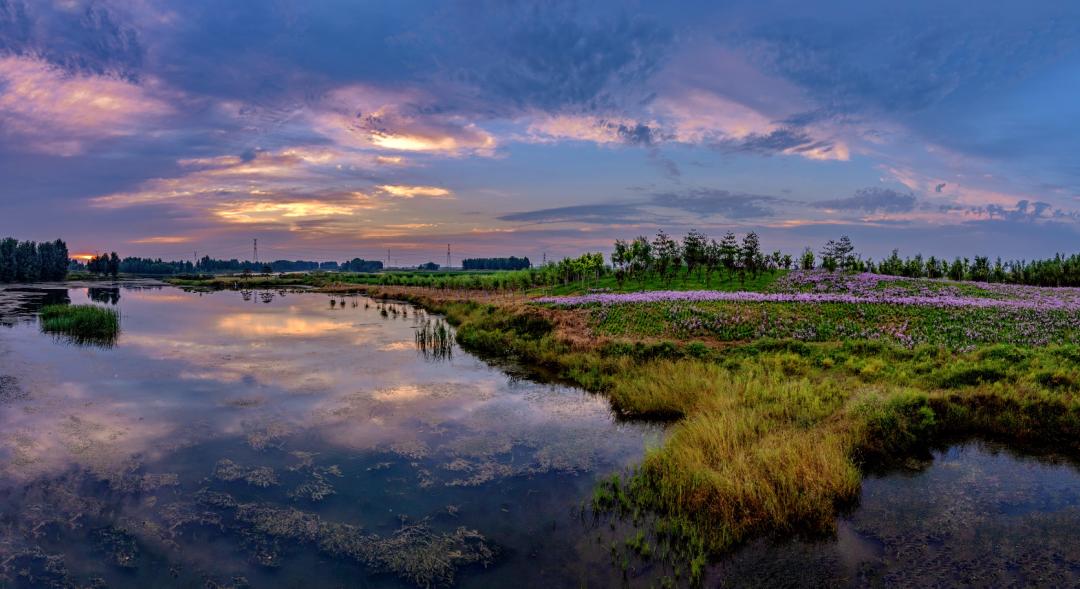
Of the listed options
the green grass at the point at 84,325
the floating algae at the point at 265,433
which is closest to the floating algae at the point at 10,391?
the floating algae at the point at 265,433

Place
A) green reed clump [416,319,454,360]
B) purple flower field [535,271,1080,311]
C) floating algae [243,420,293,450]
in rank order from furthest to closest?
1. purple flower field [535,271,1080,311]
2. green reed clump [416,319,454,360]
3. floating algae [243,420,293,450]

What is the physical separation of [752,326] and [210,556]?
84.3 ft

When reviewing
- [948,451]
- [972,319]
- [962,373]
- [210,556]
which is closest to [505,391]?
[210,556]

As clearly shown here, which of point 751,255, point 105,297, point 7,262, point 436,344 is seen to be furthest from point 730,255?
point 7,262

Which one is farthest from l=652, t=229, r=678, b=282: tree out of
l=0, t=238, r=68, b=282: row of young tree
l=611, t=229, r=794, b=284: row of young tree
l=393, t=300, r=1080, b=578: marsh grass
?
l=0, t=238, r=68, b=282: row of young tree

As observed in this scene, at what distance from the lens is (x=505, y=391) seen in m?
21.9

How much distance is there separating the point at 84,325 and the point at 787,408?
48.9 m

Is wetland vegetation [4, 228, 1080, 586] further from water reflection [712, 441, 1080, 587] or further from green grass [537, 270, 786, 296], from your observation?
green grass [537, 270, 786, 296]

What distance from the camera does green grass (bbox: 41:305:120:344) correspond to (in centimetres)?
3579

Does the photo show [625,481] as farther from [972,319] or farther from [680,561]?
[972,319]

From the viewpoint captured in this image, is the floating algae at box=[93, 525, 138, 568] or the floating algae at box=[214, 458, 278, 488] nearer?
the floating algae at box=[93, 525, 138, 568]

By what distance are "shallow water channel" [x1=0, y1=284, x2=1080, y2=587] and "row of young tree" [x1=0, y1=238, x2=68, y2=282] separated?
448 feet

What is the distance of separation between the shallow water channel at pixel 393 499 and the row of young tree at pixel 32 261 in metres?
137

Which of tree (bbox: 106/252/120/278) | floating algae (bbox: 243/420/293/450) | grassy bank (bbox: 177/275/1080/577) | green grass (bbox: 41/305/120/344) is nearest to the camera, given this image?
grassy bank (bbox: 177/275/1080/577)
